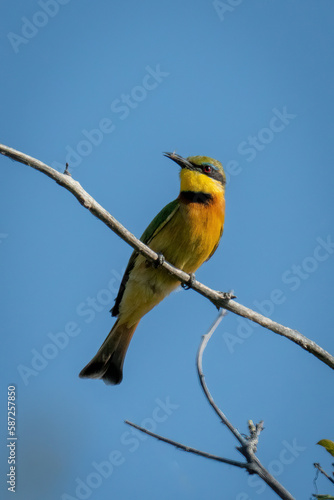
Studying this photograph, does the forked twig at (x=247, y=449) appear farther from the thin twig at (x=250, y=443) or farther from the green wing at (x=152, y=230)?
the green wing at (x=152, y=230)

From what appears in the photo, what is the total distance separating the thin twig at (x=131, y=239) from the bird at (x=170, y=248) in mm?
1174

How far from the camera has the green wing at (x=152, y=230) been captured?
607 cm

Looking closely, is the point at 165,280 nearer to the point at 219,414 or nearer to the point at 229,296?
the point at 229,296

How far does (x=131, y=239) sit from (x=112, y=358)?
2.51m

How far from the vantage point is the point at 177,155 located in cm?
660

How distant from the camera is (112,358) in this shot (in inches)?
254

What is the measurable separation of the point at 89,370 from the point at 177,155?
8.27 ft

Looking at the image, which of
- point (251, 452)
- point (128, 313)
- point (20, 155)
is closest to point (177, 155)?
point (128, 313)

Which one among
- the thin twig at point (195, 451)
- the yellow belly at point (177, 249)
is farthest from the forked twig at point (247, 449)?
the yellow belly at point (177, 249)

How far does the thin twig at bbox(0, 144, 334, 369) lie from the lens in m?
3.93

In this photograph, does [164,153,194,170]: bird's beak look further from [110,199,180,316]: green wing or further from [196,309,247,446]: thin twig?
[196,309,247,446]: thin twig

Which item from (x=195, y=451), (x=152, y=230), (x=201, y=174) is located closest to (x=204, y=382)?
(x=195, y=451)

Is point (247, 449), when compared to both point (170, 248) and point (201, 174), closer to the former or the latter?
point (170, 248)

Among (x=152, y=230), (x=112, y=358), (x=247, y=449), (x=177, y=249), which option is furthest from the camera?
(x=112, y=358)
